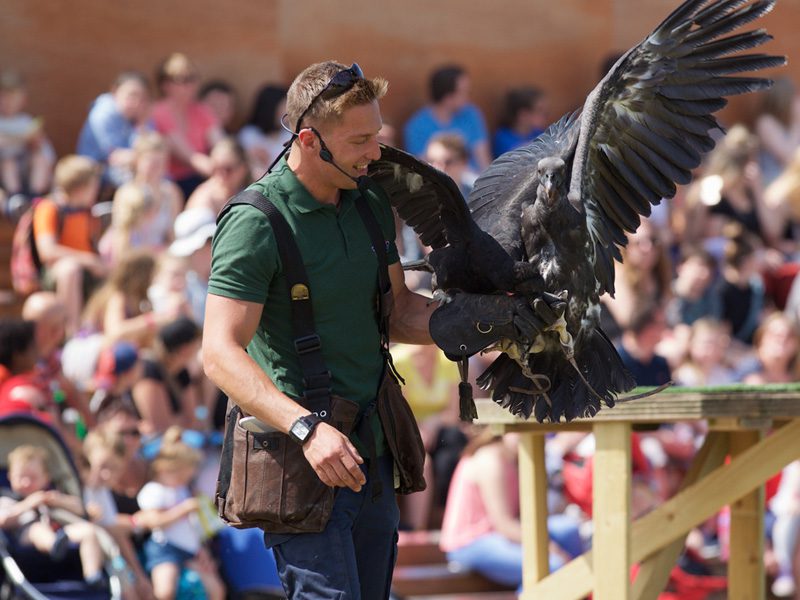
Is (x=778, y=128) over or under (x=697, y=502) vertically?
over

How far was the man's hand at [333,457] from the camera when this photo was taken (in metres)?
3.45

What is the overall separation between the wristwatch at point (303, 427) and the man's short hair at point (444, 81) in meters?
7.27

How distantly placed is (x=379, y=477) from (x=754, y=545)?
6.90ft

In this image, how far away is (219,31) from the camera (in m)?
10.7

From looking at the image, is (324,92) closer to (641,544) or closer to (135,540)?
(641,544)

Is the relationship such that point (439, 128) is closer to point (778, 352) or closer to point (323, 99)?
point (778, 352)

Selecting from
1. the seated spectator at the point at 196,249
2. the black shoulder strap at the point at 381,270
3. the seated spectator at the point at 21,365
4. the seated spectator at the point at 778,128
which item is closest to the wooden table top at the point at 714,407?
the black shoulder strap at the point at 381,270

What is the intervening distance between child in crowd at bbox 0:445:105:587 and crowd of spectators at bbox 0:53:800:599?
0.07 feet

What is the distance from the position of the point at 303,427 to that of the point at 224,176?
518cm

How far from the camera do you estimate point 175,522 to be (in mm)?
6164

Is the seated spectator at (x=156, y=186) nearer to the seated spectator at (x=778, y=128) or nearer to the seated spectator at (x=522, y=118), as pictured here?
the seated spectator at (x=522, y=118)

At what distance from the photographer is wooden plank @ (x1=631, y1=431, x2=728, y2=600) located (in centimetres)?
509

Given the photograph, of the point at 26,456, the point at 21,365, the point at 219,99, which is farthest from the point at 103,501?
the point at 219,99

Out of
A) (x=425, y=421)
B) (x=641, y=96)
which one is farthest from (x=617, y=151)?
(x=425, y=421)
